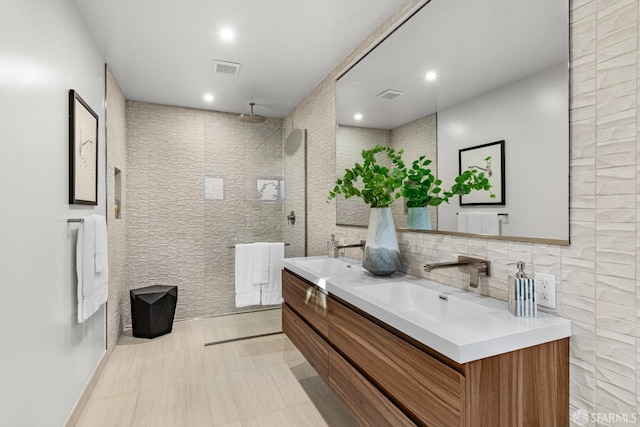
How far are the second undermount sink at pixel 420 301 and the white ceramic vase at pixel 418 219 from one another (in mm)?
343

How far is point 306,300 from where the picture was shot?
2078 mm

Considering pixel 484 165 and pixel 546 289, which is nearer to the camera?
pixel 546 289

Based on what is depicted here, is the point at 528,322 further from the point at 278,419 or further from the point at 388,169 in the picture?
the point at 278,419

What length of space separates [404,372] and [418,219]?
933 millimetres

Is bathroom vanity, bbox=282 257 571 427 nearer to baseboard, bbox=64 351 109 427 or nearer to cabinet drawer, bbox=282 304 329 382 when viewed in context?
cabinet drawer, bbox=282 304 329 382

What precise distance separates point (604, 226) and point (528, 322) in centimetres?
39

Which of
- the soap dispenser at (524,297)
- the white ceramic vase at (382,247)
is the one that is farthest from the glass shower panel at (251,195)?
the soap dispenser at (524,297)

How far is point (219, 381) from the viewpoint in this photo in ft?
7.84

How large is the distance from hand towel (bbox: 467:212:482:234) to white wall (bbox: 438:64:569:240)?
0.11 ft

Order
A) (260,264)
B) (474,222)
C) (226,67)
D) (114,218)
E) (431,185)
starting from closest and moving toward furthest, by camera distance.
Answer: (474,222)
(431,185)
(226,67)
(114,218)
(260,264)

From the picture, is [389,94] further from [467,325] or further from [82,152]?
[82,152]

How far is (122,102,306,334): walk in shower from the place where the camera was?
11.2 feet

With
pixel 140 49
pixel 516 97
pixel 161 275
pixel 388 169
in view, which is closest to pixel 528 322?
pixel 516 97

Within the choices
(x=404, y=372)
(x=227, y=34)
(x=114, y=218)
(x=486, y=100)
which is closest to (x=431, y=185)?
(x=486, y=100)
